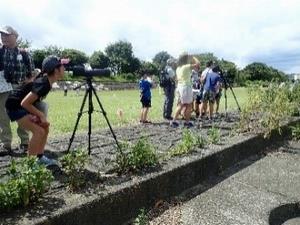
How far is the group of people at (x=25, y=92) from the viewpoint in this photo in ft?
17.7

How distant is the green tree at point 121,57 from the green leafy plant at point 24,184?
92.8m

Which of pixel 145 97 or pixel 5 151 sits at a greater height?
pixel 145 97

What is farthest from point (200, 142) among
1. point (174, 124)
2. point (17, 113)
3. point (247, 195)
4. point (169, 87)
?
point (169, 87)

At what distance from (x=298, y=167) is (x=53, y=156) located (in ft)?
13.6

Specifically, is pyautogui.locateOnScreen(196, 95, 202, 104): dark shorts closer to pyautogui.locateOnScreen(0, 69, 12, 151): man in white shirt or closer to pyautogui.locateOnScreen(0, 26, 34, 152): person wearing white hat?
pyautogui.locateOnScreen(0, 26, 34, 152): person wearing white hat

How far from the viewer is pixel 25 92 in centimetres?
579

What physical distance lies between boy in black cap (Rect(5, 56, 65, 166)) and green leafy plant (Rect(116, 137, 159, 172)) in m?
0.82

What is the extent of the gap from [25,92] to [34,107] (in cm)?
48

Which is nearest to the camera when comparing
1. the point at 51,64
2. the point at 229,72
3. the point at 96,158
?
the point at 51,64

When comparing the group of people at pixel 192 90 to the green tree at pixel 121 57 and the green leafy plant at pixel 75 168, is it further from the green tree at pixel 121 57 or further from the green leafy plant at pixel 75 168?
the green tree at pixel 121 57

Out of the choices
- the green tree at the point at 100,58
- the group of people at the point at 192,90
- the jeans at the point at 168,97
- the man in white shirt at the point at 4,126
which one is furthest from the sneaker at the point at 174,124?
the green tree at the point at 100,58

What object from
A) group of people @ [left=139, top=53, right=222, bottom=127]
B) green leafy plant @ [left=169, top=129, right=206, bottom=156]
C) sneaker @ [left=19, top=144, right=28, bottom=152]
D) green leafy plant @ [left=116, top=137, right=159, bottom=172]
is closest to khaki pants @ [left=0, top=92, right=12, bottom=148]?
sneaker @ [left=19, top=144, right=28, bottom=152]

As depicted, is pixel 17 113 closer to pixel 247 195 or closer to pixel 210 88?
pixel 247 195

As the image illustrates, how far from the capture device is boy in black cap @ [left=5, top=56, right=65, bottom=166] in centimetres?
532
